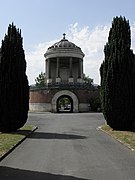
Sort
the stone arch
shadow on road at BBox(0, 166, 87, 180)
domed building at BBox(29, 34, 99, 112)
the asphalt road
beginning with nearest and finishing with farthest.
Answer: shadow on road at BBox(0, 166, 87, 180) < the asphalt road < the stone arch < domed building at BBox(29, 34, 99, 112)

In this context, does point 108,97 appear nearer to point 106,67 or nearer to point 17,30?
point 106,67

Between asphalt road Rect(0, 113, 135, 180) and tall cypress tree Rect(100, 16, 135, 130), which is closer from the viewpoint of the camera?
asphalt road Rect(0, 113, 135, 180)

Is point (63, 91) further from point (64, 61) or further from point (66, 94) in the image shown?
point (64, 61)

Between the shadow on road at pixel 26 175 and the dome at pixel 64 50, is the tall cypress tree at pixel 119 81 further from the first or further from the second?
the dome at pixel 64 50

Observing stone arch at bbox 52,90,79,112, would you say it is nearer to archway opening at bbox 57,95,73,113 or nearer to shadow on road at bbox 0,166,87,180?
archway opening at bbox 57,95,73,113

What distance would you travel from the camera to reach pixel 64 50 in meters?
64.8

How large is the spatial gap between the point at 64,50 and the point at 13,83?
145 ft

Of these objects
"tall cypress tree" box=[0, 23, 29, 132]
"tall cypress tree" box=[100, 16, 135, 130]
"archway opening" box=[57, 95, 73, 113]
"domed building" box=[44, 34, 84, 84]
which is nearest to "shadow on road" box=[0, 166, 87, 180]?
"tall cypress tree" box=[0, 23, 29, 132]

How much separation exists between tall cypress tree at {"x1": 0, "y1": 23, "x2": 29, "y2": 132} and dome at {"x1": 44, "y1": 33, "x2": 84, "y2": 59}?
4239cm

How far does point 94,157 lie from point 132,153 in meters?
1.85

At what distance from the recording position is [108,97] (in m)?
22.3

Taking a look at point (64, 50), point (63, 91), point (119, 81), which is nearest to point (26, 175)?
point (119, 81)

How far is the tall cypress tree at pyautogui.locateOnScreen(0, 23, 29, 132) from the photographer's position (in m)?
20.8

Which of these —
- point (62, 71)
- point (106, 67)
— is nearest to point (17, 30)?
point (106, 67)
